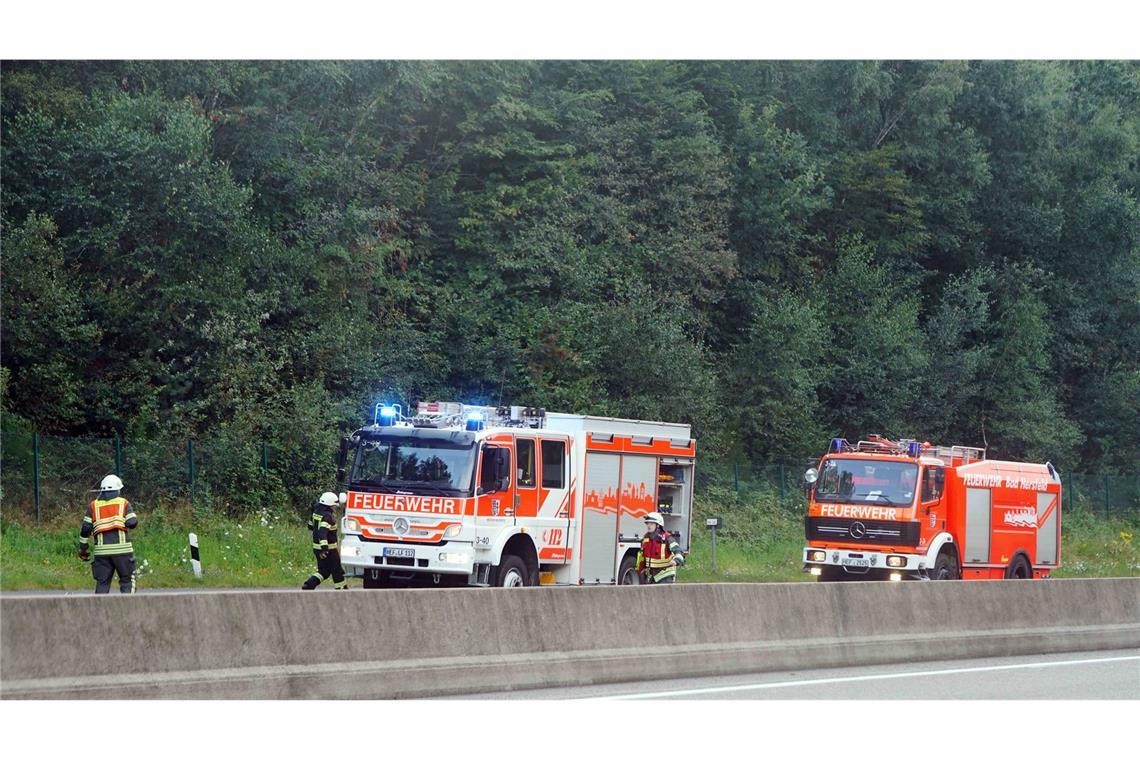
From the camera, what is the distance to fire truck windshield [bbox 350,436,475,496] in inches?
827

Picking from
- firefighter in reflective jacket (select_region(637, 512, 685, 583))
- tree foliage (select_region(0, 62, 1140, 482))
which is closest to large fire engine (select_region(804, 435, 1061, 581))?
firefighter in reflective jacket (select_region(637, 512, 685, 583))

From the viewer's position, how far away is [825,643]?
15695 millimetres

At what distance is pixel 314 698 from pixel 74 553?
16043 millimetres

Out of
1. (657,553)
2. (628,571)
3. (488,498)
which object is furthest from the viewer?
(628,571)

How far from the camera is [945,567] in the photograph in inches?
1093

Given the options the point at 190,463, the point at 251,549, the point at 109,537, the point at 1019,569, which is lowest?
the point at 1019,569

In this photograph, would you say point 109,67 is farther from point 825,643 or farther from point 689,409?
point 825,643

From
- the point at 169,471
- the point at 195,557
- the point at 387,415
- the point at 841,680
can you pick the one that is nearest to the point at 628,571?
→ the point at 387,415

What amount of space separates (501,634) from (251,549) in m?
16.3

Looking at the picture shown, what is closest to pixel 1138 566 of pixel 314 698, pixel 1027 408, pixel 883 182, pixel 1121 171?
pixel 1027 408

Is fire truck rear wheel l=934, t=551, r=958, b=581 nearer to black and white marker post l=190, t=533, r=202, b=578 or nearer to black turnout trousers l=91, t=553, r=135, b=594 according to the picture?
black and white marker post l=190, t=533, r=202, b=578

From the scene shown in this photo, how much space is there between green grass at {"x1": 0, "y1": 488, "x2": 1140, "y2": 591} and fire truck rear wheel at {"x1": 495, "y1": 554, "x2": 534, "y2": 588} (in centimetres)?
624

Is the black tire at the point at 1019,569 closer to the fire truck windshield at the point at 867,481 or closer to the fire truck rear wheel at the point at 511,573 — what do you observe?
the fire truck windshield at the point at 867,481

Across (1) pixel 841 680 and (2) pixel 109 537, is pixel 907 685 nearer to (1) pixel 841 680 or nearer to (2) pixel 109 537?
(1) pixel 841 680
